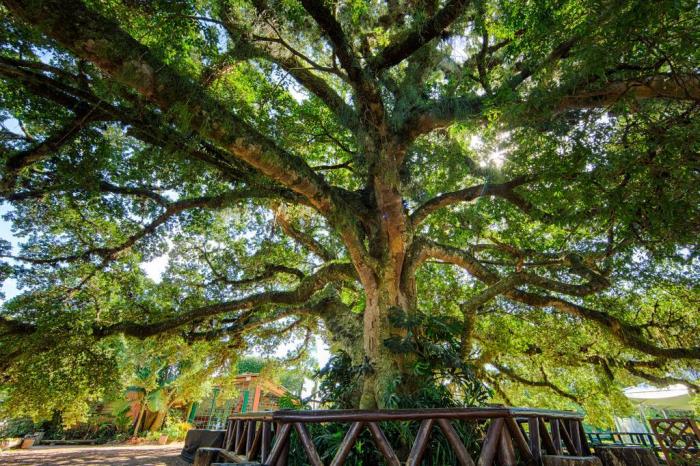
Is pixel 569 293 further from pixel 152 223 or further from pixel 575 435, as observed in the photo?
pixel 152 223

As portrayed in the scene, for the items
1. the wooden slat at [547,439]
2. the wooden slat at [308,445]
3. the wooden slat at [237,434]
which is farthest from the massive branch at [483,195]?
the wooden slat at [237,434]

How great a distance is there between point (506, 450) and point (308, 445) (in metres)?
1.44

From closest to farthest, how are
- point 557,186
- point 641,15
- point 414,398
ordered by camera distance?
point 641,15
point 557,186
point 414,398

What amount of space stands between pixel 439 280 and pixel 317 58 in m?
6.39

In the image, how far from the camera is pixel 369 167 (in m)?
5.76

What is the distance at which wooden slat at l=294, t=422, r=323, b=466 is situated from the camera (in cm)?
237

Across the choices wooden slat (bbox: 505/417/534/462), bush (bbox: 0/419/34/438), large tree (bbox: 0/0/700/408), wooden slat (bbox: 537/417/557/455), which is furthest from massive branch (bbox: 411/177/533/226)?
bush (bbox: 0/419/34/438)

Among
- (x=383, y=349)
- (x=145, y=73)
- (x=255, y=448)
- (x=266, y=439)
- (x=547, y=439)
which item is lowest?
(x=255, y=448)

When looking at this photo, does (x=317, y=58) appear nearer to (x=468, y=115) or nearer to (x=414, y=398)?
(x=468, y=115)

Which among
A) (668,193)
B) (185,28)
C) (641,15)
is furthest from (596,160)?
(185,28)

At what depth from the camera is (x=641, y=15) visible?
2221 millimetres

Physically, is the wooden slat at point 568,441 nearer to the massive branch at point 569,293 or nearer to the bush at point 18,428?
the massive branch at point 569,293

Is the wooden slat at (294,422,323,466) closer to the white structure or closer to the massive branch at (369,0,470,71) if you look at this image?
the massive branch at (369,0,470,71)

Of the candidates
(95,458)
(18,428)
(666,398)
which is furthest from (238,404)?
(666,398)
